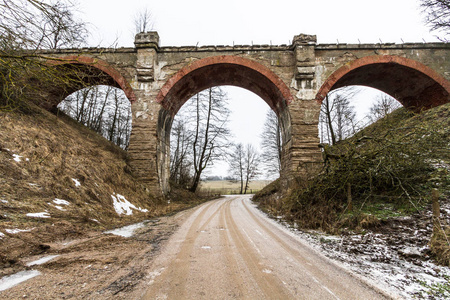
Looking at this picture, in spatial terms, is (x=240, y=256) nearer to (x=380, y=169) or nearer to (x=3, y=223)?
(x=3, y=223)

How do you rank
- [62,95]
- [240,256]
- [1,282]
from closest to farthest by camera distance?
1. [1,282]
2. [240,256]
3. [62,95]

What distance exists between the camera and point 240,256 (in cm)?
306

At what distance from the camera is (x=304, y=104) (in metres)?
9.94

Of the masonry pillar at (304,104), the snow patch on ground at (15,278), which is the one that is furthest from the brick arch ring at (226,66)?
the snow patch on ground at (15,278)

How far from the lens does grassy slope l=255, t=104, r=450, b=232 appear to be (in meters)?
4.63

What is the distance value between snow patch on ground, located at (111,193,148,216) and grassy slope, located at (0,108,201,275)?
0.21 metres

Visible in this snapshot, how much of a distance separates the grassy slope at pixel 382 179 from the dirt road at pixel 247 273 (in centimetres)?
192

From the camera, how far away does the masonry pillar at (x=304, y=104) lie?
31.4 ft

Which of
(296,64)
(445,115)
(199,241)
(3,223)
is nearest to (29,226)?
(3,223)

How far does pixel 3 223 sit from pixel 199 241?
3146 mm

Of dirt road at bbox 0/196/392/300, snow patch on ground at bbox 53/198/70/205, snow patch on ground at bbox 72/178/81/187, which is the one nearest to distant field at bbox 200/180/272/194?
snow patch on ground at bbox 72/178/81/187

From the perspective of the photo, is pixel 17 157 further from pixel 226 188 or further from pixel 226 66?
pixel 226 188

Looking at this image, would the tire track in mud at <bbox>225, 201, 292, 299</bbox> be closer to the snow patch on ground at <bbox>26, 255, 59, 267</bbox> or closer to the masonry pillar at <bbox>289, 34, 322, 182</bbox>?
the snow patch on ground at <bbox>26, 255, 59, 267</bbox>

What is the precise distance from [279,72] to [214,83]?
3884 millimetres
